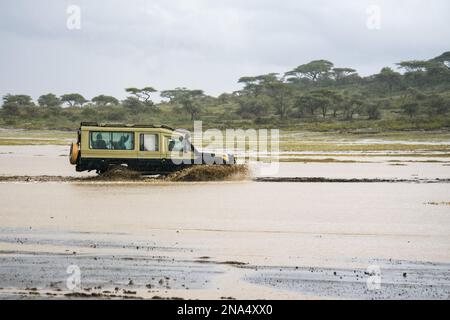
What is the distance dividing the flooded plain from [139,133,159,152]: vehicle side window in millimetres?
1941

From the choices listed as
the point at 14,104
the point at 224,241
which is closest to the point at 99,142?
the point at 224,241

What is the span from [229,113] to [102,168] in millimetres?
80192

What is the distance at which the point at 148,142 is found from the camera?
22.1 m

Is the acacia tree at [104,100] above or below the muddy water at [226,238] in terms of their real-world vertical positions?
above

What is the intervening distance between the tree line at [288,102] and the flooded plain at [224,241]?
70.9 meters

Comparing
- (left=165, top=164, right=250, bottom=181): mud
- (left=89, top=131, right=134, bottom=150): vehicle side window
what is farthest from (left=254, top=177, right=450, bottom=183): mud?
(left=89, top=131, right=134, bottom=150): vehicle side window

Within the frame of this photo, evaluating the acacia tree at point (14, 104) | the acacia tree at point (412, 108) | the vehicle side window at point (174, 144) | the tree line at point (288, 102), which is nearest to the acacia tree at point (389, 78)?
the tree line at point (288, 102)

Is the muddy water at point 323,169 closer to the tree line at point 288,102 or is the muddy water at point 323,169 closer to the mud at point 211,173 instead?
the mud at point 211,173

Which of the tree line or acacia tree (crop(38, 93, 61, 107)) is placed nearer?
the tree line

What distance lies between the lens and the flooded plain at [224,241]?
829cm

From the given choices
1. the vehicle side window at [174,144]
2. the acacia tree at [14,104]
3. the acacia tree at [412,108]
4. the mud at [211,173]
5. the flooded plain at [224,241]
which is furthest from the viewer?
the acacia tree at [14,104]

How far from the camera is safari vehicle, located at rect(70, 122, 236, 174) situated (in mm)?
21969

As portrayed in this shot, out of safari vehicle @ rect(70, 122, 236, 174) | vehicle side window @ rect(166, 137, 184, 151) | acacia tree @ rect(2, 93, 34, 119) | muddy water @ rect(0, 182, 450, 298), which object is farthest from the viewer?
acacia tree @ rect(2, 93, 34, 119)

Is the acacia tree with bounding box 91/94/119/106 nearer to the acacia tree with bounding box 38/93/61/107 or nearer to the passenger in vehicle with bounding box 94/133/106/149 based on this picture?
the acacia tree with bounding box 38/93/61/107
